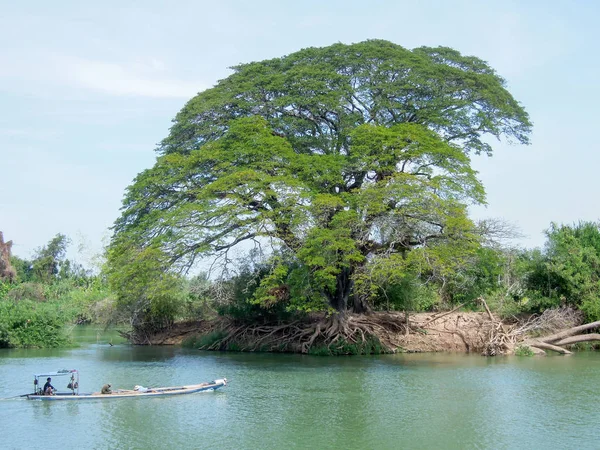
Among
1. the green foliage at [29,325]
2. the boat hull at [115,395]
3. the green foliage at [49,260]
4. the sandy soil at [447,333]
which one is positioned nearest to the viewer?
the boat hull at [115,395]

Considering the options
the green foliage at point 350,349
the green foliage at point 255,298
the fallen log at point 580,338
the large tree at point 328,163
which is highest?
the large tree at point 328,163

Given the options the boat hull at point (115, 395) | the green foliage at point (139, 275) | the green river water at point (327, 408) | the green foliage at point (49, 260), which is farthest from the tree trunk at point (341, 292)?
the green foliage at point (49, 260)

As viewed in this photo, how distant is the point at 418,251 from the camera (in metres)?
24.8

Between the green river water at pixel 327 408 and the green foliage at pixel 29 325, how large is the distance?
227 inches

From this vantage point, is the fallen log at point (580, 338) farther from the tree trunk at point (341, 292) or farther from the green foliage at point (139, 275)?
the green foliage at point (139, 275)

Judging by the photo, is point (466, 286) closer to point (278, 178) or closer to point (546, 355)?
point (546, 355)

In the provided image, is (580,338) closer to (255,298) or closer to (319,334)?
(319,334)

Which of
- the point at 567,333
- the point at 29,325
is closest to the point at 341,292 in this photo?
the point at 567,333

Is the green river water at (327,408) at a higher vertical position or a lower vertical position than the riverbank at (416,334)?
lower

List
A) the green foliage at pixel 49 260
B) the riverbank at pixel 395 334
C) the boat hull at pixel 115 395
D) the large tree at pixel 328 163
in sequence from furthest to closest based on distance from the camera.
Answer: the green foliage at pixel 49 260 → the riverbank at pixel 395 334 → the large tree at pixel 328 163 → the boat hull at pixel 115 395

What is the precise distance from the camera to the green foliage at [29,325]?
30391mm

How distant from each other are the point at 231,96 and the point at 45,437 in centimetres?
1897

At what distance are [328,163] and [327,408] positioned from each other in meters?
12.5

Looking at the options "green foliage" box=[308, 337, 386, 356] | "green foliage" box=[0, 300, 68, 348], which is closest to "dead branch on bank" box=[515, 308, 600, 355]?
"green foliage" box=[308, 337, 386, 356]
